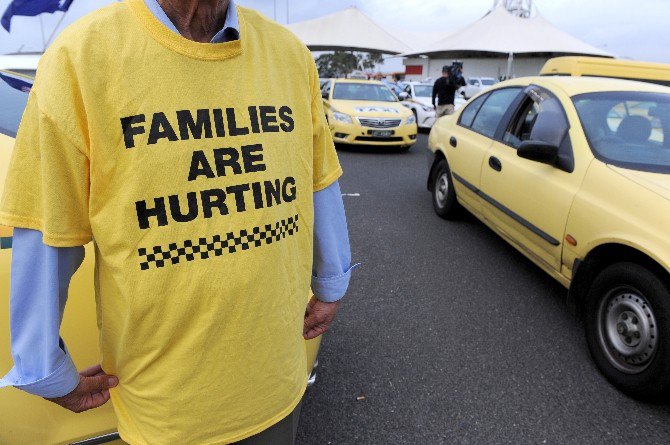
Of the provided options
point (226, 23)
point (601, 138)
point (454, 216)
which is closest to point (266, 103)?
point (226, 23)

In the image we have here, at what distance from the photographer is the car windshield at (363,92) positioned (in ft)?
Answer: 33.7

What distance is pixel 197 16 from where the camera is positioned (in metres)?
0.97

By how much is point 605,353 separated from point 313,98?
2297 millimetres

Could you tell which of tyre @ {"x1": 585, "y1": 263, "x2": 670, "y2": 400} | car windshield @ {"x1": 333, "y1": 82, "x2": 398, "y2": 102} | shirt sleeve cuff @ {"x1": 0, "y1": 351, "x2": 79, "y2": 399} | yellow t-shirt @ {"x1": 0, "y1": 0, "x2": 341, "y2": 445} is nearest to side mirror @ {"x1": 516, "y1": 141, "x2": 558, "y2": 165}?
tyre @ {"x1": 585, "y1": 263, "x2": 670, "y2": 400}

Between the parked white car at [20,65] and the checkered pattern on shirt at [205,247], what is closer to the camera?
the checkered pattern on shirt at [205,247]

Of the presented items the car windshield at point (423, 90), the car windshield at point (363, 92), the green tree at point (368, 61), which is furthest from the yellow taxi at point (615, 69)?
the green tree at point (368, 61)

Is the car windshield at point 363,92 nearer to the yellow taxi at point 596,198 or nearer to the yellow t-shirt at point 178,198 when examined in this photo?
the yellow taxi at point 596,198

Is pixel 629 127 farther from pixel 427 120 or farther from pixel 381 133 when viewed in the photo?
pixel 427 120

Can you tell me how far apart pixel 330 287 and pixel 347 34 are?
29.3m

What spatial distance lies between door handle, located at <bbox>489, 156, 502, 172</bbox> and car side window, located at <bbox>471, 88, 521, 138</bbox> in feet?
1.14

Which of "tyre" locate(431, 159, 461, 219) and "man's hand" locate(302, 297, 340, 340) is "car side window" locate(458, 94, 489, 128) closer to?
"tyre" locate(431, 159, 461, 219)

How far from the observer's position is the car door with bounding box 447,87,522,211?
166 inches

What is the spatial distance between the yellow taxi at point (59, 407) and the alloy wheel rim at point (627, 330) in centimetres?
193

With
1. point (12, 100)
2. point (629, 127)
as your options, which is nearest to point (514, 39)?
point (629, 127)
